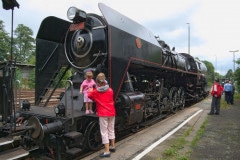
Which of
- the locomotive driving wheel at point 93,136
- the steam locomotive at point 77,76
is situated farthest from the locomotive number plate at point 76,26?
the locomotive driving wheel at point 93,136

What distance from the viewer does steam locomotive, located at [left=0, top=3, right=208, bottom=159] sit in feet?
16.1

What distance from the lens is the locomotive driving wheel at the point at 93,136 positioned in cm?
556

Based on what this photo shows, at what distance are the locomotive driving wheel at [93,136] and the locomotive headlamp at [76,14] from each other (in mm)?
2547

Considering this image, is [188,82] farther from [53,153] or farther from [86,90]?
[53,153]

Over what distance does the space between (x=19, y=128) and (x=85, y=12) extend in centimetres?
316

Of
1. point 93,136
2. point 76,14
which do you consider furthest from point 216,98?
point 76,14

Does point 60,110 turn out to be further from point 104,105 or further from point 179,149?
point 179,149

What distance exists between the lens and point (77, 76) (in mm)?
6734

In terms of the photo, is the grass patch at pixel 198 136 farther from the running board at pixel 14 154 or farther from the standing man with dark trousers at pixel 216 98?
the running board at pixel 14 154

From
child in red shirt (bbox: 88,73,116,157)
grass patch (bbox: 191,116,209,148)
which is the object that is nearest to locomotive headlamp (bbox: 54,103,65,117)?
child in red shirt (bbox: 88,73,116,157)

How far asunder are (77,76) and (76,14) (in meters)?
1.54

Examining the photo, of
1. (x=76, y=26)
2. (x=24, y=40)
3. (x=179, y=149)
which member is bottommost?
(x=179, y=149)

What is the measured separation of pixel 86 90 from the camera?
18.9 ft

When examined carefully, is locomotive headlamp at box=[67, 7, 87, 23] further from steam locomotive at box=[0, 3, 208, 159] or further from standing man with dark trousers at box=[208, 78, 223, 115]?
standing man with dark trousers at box=[208, 78, 223, 115]
